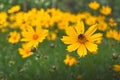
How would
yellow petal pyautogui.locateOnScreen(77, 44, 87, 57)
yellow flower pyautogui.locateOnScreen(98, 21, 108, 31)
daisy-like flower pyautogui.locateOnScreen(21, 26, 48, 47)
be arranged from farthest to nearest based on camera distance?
yellow flower pyautogui.locateOnScreen(98, 21, 108, 31), daisy-like flower pyautogui.locateOnScreen(21, 26, 48, 47), yellow petal pyautogui.locateOnScreen(77, 44, 87, 57)

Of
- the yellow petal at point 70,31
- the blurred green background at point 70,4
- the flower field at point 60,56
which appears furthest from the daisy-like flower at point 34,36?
the blurred green background at point 70,4

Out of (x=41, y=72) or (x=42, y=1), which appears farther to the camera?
(x=42, y=1)

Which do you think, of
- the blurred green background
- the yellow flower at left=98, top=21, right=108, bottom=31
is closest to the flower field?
the yellow flower at left=98, top=21, right=108, bottom=31

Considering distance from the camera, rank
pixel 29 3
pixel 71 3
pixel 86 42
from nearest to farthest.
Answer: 1. pixel 86 42
2. pixel 29 3
3. pixel 71 3

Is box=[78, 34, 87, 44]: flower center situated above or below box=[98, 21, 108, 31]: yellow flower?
above

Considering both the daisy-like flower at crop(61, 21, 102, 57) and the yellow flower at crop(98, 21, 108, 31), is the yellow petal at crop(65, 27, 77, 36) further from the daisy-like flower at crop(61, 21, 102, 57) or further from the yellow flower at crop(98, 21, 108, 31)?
the yellow flower at crop(98, 21, 108, 31)

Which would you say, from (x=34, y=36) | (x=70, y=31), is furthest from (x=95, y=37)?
(x=34, y=36)

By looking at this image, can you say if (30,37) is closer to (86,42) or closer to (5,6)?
(86,42)

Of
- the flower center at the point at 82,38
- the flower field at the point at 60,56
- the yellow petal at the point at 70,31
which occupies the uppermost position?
the yellow petal at the point at 70,31

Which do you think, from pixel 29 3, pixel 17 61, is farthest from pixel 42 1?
pixel 17 61

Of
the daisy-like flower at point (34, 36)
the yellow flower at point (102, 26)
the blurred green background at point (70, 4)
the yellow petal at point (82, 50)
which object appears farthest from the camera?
the blurred green background at point (70, 4)

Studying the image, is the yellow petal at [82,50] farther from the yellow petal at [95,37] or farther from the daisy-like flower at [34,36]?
the daisy-like flower at [34,36]
